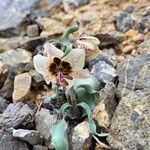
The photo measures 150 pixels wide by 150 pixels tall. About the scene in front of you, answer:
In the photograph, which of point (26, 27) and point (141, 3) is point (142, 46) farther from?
point (26, 27)

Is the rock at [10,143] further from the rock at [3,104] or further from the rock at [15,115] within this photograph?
the rock at [3,104]

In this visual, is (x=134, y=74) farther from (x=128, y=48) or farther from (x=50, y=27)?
(x=50, y=27)

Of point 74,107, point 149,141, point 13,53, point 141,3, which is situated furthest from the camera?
point 141,3

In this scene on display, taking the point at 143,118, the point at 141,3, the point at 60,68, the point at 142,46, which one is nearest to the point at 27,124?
the point at 60,68

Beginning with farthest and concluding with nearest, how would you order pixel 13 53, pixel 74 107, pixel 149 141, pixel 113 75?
pixel 13 53 → pixel 113 75 → pixel 74 107 → pixel 149 141

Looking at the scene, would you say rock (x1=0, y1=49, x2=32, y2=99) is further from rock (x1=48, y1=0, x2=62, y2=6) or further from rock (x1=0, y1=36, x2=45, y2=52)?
rock (x1=48, y1=0, x2=62, y2=6)

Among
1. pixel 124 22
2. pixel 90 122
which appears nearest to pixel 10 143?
pixel 90 122

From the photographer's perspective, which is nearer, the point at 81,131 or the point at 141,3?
the point at 81,131

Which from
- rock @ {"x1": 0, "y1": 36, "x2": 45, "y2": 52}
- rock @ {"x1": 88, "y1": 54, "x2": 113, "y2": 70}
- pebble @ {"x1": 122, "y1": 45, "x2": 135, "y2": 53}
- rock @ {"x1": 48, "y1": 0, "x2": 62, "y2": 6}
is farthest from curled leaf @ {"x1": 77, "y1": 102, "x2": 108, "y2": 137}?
rock @ {"x1": 48, "y1": 0, "x2": 62, "y2": 6}
